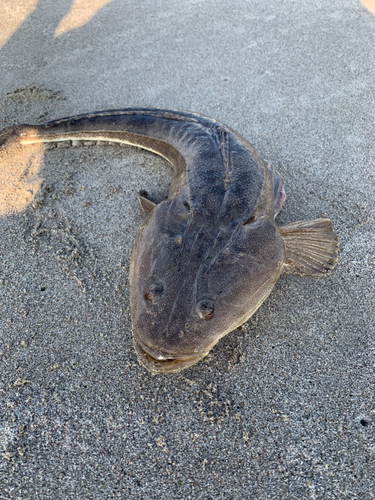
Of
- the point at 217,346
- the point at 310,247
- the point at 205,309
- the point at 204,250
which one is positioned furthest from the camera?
the point at 310,247

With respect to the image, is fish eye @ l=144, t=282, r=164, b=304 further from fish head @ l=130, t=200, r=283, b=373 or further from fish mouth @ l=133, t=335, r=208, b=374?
fish mouth @ l=133, t=335, r=208, b=374

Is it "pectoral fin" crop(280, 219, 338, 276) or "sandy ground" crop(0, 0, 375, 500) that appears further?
"pectoral fin" crop(280, 219, 338, 276)

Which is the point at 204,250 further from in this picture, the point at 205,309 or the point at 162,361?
the point at 162,361

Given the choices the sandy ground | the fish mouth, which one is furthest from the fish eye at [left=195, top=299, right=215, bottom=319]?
the sandy ground

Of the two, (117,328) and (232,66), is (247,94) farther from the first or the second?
(117,328)

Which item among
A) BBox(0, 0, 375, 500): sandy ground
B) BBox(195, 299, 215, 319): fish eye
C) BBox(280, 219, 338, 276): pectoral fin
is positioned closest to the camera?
BBox(0, 0, 375, 500): sandy ground

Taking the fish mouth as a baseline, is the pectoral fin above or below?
below

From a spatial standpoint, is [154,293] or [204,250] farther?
[204,250]

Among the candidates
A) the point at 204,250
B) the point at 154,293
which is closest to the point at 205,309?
the point at 154,293

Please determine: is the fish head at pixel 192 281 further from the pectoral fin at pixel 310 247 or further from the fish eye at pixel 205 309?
the pectoral fin at pixel 310 247
